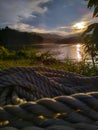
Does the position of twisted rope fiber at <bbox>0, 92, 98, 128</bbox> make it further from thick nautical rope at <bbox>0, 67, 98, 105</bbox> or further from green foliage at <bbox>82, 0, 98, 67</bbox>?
green foliage at <bbox>82, 0, 98, 67</bbox>

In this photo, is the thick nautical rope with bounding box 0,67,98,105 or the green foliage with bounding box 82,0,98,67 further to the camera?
the green foliage with bounding box 82,0,98,67

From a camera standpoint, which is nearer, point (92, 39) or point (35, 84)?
point (35, 84)

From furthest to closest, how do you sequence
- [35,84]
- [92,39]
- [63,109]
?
[92,39]
[35,84]
[63,109]

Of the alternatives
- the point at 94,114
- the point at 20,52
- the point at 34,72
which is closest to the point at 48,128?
the point at 94,114

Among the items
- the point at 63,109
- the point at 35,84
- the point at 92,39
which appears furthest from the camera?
the point at 92,39

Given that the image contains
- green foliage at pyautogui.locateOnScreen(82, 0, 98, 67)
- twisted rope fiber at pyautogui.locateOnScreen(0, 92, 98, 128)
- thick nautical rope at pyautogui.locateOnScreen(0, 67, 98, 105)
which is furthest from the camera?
green foliage at pyautogui.locateOnScreen(82, 0, 98, 67)

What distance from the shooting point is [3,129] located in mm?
863

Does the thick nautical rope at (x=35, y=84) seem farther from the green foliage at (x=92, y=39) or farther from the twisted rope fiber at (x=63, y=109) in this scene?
the green foliage at (x=92, y=39)

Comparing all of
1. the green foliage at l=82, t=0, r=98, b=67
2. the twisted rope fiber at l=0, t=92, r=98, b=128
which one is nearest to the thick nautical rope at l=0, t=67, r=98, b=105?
the twisted rope fiber at l=0, t=92, r=98, b=128

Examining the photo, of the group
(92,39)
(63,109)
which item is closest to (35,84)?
(63,109)

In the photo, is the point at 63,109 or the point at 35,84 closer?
the point at 63,109

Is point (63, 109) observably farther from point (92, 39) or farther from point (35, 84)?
point (92, 39)

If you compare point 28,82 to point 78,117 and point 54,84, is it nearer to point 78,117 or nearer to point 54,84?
point 54,84

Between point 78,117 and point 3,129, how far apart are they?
0.20 meters
